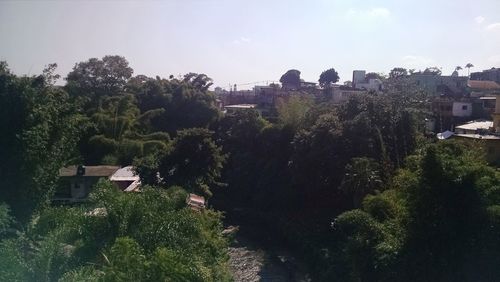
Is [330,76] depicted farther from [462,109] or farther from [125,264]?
[125,264]

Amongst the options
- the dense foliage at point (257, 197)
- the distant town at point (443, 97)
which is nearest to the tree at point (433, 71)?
the distant town at point (443, 97)

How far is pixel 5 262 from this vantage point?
20.6 feet

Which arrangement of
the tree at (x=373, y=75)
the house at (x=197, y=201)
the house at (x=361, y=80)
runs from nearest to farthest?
the house at (x=197, y=201) < the house at (x=361, y=80) < the tree at (x=373, y=75)

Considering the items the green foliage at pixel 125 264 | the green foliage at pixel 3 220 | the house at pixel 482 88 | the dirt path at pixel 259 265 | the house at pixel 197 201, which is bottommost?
the dirt path at pixel 259 265

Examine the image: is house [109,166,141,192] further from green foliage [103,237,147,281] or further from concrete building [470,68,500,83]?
concrete building [470,68,500,83]

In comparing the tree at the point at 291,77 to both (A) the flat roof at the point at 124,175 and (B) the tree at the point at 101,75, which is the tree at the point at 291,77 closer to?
(B) the tree at the point at 101,75

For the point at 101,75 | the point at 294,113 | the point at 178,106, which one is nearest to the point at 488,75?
the point at 294,113

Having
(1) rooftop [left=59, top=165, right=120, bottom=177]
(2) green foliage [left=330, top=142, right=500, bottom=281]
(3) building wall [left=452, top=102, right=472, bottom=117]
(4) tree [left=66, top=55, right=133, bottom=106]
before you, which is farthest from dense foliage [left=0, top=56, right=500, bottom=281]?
(4) tree [left=66, top=55, right=133, bottom=106]

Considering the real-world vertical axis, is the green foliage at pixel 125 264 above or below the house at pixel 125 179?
above

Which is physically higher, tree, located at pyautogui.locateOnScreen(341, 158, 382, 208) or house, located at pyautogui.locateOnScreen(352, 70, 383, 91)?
house, located at pyautogui.locateOnScreen(352, 70, 383, 91)

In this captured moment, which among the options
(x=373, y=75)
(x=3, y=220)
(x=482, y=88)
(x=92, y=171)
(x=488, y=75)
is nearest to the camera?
(x=3, y=220)

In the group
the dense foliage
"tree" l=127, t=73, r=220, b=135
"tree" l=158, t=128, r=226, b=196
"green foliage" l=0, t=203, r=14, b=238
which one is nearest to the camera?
"green foliage" l=0, t=203, r=14, b=238

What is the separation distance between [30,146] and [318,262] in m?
10.1

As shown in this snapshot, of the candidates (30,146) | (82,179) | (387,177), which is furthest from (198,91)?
(30,146)
